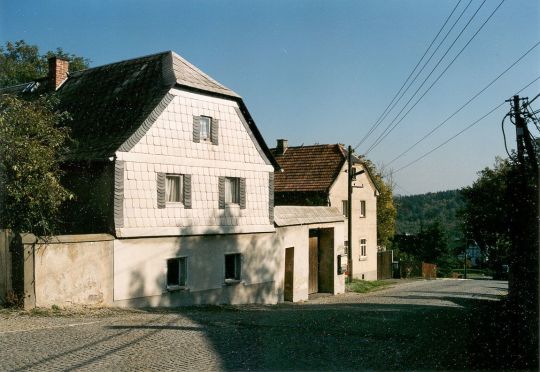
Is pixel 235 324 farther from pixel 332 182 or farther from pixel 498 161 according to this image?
pixel 498 161

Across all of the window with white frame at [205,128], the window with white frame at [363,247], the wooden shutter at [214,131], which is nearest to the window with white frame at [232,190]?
the wooden shutter at [214,131]

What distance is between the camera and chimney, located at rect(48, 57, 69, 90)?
2328 cm

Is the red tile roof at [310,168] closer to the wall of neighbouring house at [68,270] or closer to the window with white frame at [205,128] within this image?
the window with white frame at [205,128]

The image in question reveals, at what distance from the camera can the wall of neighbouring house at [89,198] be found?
17281 mm

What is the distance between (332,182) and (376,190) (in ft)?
27.2

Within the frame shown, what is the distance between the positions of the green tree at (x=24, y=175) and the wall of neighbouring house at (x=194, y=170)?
2625 mm

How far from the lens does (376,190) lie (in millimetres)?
40969

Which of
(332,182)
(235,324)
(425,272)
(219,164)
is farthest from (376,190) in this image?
(235,324)

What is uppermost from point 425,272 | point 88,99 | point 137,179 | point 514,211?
point 88,99

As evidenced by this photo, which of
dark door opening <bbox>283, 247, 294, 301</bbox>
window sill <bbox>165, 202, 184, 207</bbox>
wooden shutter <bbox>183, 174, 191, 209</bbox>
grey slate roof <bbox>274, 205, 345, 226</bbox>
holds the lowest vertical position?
dark door opening <bbox>283, 247, 294, 301</bbox>

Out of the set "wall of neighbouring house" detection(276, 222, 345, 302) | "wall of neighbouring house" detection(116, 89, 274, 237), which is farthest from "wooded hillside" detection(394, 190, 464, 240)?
"wall of neighbouring house" detection(116, 89, 274, 237)

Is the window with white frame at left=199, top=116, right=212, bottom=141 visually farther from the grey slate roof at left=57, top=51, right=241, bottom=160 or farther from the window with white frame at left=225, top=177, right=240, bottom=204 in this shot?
the window with white frame at left=225, top=177, right=240, bottom=204

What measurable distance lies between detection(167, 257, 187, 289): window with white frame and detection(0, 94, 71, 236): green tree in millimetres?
4967

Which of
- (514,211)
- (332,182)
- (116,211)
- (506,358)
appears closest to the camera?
(506,358)
